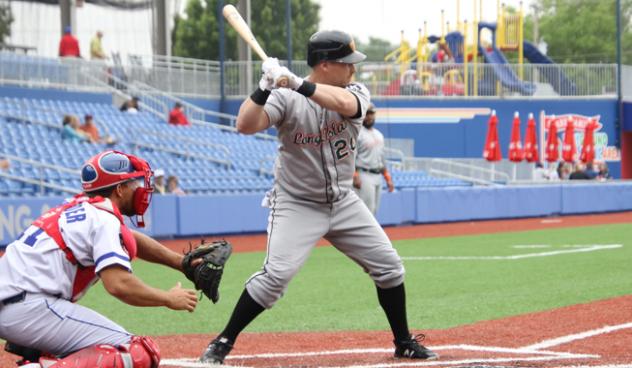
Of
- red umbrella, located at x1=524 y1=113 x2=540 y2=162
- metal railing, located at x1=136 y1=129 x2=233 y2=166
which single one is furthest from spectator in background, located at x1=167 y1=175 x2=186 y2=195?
red umbrella, located at x1=524 y1=113 x2=540 y2=162

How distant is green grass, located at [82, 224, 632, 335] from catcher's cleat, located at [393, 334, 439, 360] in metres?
1.59

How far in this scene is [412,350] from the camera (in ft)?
21.7

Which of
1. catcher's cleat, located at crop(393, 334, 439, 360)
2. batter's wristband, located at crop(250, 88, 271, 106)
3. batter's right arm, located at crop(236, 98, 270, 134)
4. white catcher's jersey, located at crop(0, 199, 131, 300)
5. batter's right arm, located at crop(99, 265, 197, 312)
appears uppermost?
batter's wristband, located at crop(250, 88, 271, 106)

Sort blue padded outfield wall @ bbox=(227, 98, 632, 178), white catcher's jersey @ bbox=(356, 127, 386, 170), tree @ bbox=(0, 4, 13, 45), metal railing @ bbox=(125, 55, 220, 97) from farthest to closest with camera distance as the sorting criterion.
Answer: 1. blue padded outfield wall @ bbox=(227, 98, 632, 178)
2. tree @ bbox=(0, 4, 13, 45)
3. metal railing @ bbox=(125, 55, 220, 97)
4. white catcher's jersey @ bbox=(356, 127, 386, 170)

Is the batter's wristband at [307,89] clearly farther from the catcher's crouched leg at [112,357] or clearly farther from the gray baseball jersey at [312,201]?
the catcher's crouched leg at [112,357]

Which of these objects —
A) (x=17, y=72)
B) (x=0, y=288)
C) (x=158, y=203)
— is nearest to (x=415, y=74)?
(x=17, y=72)

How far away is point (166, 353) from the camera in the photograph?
274 inches

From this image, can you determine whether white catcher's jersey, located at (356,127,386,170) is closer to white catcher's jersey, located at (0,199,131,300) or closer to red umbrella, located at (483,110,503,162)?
white catcher's jersey, located at (0,199,131,300)

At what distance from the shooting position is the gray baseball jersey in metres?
6.38

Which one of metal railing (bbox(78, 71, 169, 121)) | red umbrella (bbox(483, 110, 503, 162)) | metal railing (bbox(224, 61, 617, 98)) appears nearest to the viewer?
metal railing (bbox(78, 71, 169, 121))

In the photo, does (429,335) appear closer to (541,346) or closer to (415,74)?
(541,346)

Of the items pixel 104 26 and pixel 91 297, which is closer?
pixel 91 297

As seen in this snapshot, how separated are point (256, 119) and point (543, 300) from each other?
4.53 metres

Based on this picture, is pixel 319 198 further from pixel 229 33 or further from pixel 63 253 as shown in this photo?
pixel 229 33
